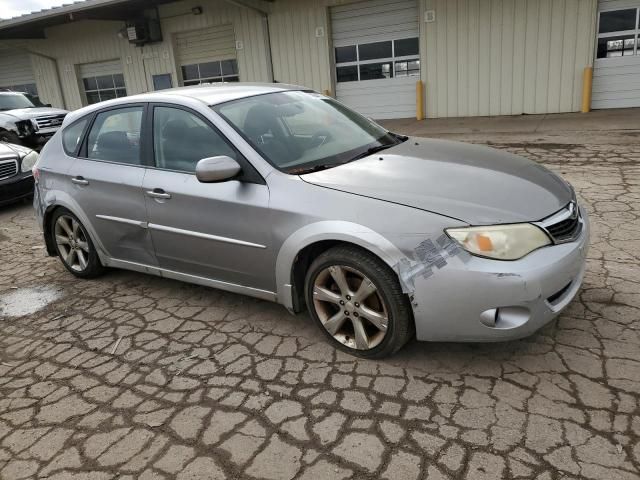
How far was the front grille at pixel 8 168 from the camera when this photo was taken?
775cm

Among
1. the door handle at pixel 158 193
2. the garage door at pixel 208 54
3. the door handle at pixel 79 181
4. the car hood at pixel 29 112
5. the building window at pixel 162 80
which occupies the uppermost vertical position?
the garage door at pixel 208 54

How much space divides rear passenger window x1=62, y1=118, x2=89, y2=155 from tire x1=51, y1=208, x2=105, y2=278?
0.52m

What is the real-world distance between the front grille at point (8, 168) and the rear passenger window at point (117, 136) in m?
4.34

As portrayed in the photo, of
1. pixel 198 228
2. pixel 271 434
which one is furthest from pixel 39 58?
pixel 271 434

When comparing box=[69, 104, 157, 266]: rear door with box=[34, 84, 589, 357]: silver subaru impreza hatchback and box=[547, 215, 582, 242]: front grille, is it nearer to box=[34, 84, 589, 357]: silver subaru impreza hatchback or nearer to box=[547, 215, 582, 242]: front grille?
box=[34, 84, 589, 357]: silver subaru impreza hatchback

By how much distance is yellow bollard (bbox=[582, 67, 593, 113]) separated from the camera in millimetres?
11820

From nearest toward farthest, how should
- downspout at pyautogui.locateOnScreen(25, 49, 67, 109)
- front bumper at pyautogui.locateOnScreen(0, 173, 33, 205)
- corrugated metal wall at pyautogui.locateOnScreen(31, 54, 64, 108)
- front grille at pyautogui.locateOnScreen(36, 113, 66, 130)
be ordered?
front bumper at pyautogui.locateOnScreen(0, 173, 33, 205)
front grille at pyautogui.locateOnScreen(36, 113, 66, 130)
downspout at pyautogui.locateOnScreen(25, 49, 67, 109)
corrugated metal wall at pyautogui.locateOnScreen(31, 54, 64, 108)

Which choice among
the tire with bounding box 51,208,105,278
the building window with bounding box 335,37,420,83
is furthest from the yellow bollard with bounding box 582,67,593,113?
the tire with bounding box 51,208,105,278

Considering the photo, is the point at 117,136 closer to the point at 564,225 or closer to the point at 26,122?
the point at 564,225

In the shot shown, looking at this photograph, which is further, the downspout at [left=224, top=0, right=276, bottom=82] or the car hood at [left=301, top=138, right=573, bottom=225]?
the downspout at [left=224, top=0, right=276, bottom=82]

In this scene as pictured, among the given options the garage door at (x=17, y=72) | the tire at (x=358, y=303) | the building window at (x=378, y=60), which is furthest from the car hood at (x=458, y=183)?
the garage door at (x=17, y=72)

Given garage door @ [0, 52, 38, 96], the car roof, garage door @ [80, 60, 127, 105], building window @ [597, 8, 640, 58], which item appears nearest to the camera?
the car roof

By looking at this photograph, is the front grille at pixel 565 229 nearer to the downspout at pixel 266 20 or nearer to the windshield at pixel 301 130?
the windshield at pixel 301 130

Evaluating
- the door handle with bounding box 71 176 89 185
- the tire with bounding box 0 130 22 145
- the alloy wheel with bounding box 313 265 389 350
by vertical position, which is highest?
the tire with bounding box 0 130 22 145
